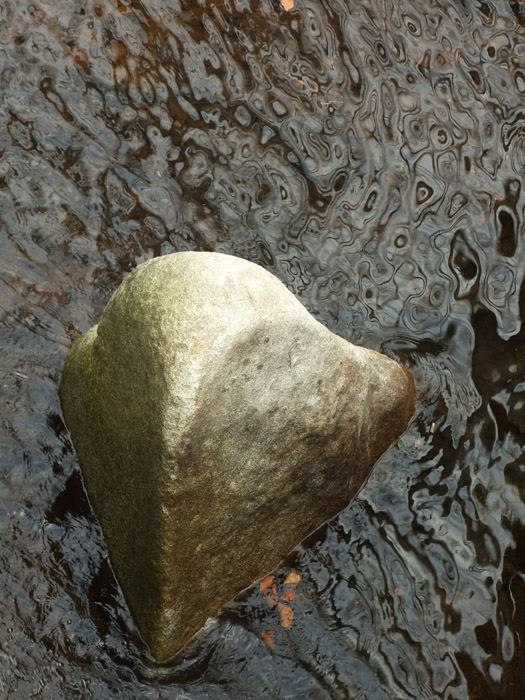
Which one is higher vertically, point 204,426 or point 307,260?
point 204,426

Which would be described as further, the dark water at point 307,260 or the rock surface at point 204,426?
the dark water at point 307,260

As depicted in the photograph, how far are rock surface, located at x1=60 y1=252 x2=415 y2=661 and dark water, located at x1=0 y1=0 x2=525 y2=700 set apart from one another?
0.80 feet

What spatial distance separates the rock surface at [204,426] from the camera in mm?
3477

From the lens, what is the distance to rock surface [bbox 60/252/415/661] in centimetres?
348

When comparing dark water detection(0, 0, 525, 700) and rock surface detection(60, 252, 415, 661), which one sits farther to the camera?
dark water detection(0, 0, 525, 700)

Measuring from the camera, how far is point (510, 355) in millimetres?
4941

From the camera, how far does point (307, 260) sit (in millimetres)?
5383

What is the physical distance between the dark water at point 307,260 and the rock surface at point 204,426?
0.24 metres

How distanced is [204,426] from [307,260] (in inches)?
86.5

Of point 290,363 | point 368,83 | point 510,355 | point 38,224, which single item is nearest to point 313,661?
point 290,363

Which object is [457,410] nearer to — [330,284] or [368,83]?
[330,284]

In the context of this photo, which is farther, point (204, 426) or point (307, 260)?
point (307, 260)

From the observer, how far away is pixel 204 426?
11.4 feet

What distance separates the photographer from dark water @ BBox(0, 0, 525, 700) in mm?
3889
